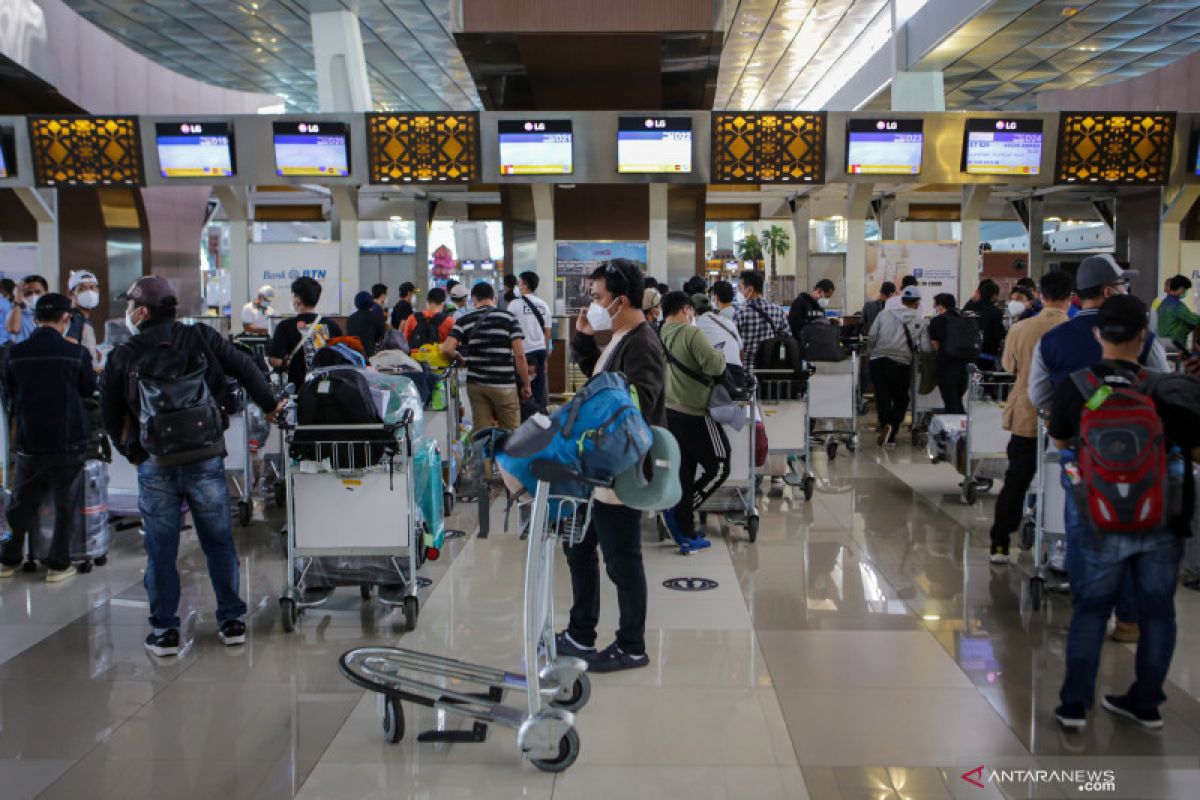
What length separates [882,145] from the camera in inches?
533

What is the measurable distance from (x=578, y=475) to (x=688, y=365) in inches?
130

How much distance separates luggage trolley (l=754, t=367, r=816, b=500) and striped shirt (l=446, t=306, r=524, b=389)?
2.05 meters

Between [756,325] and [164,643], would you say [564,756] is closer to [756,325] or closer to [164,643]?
[164,643]

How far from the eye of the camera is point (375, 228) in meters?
35.1

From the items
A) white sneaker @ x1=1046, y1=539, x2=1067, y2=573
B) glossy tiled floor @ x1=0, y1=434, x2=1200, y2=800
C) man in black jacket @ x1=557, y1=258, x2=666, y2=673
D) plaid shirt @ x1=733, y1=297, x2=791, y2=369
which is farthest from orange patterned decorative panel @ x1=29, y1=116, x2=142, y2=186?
white sneaker @ x1=1046, y1=539, x2=1067, y2=573

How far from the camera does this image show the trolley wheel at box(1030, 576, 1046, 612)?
577 cm

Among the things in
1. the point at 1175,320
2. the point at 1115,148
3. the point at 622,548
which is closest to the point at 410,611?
the point at 622,548

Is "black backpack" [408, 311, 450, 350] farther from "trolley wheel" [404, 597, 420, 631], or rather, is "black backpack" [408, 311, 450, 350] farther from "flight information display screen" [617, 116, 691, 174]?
"trolley wheel" [404, 597, 420, 631]

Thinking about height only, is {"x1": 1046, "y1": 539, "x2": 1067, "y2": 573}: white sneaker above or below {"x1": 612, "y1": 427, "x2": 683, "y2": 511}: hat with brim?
below

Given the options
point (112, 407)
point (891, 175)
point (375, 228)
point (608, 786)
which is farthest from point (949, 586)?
point (375, 228)

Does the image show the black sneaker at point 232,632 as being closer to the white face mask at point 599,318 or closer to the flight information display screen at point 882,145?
→ the white face mask at point 599,318

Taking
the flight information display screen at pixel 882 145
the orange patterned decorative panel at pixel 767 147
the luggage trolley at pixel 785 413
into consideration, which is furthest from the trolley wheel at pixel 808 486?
the flight information display screen at pixel 882 145

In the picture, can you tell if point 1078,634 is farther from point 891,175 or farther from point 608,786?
point 891,175

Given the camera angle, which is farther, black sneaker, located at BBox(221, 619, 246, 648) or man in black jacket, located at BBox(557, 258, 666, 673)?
black sneaker, located at BBox(221, 619, 246, 648)
